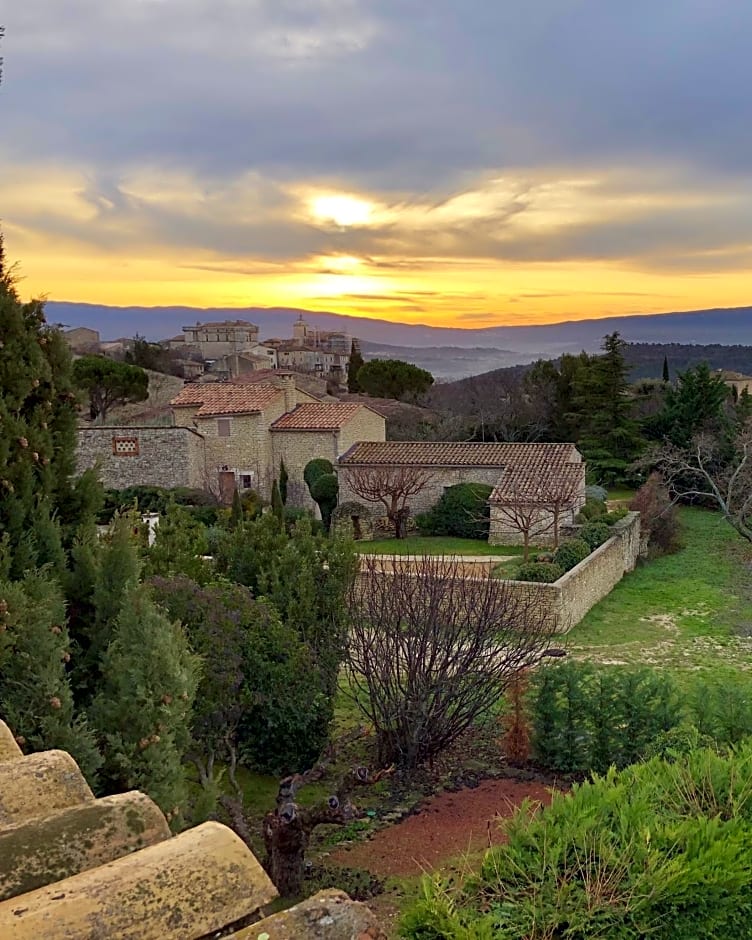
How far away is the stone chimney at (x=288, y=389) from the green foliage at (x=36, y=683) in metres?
24.1

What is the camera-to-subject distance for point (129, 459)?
27000 millimetres

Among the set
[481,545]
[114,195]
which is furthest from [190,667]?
[481,545]

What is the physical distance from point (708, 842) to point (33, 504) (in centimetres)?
461

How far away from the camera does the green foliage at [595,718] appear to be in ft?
28.9

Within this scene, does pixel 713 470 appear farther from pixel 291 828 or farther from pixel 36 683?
pixel 36 683

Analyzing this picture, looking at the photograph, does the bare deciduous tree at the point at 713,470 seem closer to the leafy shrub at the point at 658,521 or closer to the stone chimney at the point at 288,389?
the leafy shrub at the point at 658,521

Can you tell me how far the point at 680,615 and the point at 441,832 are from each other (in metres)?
10.9

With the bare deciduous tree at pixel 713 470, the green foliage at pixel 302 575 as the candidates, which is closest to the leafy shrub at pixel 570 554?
the bare deciduous tree at pixel 713 470

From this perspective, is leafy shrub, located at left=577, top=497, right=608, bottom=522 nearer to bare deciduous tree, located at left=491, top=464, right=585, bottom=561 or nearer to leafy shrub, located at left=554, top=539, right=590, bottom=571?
bare deciduous tree, located at left=491, top=464, right=585, bottom=561

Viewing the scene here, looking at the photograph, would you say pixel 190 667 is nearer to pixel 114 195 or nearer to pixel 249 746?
pixel 249 746

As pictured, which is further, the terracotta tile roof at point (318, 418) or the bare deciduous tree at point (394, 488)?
the terracotta tile roof at point (318, 418)

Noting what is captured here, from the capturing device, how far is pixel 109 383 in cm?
3866

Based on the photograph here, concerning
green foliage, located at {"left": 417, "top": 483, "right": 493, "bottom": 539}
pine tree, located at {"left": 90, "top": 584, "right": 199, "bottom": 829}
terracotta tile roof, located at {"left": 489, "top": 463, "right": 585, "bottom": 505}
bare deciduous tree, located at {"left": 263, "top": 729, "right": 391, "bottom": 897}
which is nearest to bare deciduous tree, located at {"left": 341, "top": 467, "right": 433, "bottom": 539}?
green foliage, located at {"left": 417, "top": 483, "right": 493, "bottom": 539}

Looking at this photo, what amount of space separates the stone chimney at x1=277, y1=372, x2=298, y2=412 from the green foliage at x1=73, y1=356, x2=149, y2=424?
1370cm
